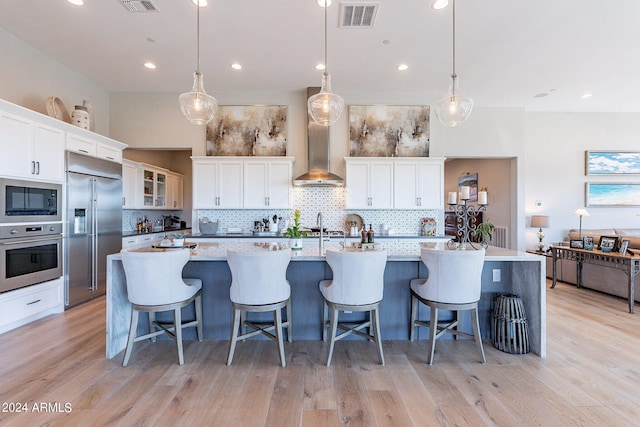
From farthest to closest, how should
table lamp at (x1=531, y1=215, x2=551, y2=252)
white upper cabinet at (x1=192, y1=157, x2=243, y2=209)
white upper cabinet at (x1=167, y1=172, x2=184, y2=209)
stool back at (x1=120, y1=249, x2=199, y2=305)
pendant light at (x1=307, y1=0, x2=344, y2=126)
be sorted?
white upper cabinet at (x1=167, y1=172, x2=184, y2=209) < table lamp at (x1=531, y1=215, x2=551, y2=252) < white upper cabinet at (x1=192, y1=157, x2=243, y2=209) < pendant light at (x1=307, y1=0, x2=344, y2=126) < stool back at (x1=120, y1=249, x2=199, y2=305)

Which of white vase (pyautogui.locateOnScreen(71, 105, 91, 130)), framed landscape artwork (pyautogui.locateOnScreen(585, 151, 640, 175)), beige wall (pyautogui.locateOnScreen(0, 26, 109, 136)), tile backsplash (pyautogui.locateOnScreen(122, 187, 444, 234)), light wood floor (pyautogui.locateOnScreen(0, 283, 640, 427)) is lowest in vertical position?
light wood floor (pyautogui.locateOnScreen(0, 283, 640, 427))

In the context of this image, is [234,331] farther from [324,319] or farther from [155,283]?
[324,319]

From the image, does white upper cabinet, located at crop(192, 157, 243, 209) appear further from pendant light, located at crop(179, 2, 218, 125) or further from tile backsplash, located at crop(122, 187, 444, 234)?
pendant light, located at crop(179, 2, 218, 125)

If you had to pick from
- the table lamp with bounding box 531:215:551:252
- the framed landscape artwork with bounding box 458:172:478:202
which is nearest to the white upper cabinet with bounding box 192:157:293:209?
the framed landscape artwork with bounding box 458:172:478:202

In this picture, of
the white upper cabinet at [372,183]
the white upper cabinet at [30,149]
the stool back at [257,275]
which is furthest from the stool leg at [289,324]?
the white upper cabinet at [30,149]

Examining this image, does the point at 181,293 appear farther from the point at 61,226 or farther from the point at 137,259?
the point at 61,226

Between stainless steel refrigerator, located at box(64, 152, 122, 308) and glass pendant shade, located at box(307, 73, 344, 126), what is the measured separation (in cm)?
327

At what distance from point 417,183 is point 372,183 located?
2.65ft

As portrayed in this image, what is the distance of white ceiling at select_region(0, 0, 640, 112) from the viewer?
2.96 metres

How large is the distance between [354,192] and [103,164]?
3.91 meters

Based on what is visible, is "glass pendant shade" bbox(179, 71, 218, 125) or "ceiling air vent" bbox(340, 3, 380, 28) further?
"ceiling air vent" bbox(340, 3, 380, 28)

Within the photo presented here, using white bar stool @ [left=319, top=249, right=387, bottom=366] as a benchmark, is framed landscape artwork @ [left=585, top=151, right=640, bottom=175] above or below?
above

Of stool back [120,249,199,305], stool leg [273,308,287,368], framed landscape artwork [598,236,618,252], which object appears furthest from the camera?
framed landscape artwork [598,236,618,252]

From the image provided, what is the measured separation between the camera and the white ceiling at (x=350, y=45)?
9.72 feet
